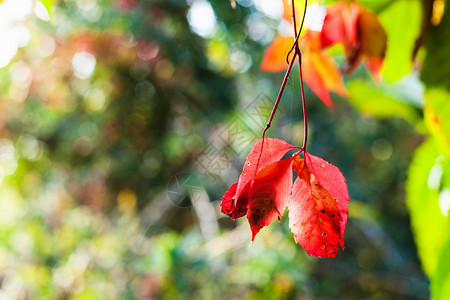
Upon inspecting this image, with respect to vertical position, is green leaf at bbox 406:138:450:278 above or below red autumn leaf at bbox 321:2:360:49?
below

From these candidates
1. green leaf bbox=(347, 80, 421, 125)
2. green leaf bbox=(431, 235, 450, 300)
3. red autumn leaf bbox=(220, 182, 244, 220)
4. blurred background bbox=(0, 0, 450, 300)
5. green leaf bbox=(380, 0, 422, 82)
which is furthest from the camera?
blurred background bbox=(0, 0, 450, 300)

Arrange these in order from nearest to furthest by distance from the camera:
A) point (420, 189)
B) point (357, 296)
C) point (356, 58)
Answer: point (356, 58) → point (420, 189) → point (357, 296)

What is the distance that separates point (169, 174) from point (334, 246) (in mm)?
2044

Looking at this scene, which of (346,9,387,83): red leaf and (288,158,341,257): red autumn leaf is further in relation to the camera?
(346,9,387,83): red leaf

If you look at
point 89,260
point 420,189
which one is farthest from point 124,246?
point 420,189

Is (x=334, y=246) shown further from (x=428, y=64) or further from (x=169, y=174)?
(x=169, y=174)

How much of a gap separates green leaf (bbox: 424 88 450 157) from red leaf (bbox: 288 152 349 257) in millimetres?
351

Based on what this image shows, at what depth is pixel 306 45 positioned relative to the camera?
47 centimetres

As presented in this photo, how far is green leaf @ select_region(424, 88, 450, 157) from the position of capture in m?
0.49

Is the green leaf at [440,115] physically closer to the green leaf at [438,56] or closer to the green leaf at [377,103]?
the green leaf at [438,56]

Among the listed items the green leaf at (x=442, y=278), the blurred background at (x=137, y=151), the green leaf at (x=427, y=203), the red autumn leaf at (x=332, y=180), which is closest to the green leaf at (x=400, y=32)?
the green leaf at (x=427, y=203)

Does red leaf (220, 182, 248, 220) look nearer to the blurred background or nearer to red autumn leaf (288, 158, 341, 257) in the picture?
red autumn leaf (288, 158, 341, 257)

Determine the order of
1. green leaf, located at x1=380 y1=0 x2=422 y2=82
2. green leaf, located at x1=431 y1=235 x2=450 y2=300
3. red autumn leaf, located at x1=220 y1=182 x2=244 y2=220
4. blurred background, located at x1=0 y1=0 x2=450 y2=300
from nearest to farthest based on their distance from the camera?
red autumn leaf, located at x1=220 y1=182 x2=244 y2=220, green leaf, located at x1=431 y1=235 x2=450 y2=300, green leaf, located at x1=380 y1=0 x2=422 y2=82, blurred background, located at x1=0 y1=0 x2=450 y2=300

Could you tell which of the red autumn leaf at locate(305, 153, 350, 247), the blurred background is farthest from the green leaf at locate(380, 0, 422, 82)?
the blurred background
